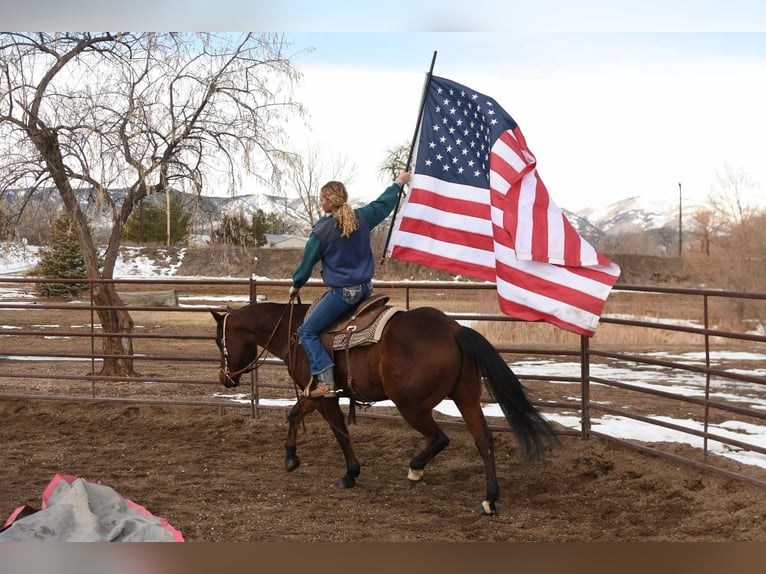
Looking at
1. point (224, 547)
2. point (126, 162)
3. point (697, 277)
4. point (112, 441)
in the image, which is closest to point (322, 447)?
point (112, 441)

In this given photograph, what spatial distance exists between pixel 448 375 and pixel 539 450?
810 mm

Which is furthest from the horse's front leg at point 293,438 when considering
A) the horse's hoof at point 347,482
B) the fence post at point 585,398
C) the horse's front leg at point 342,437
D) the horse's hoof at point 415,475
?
the fence post at point 585,398

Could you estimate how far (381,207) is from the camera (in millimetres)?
5664

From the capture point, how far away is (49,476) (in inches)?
234

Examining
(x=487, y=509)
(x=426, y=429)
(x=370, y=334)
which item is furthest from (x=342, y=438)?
(x=487, y=509)

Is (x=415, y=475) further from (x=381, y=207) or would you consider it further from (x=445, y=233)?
(x=381, y=207)

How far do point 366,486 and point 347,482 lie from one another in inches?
6.1

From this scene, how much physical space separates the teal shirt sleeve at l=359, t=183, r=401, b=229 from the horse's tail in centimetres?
114

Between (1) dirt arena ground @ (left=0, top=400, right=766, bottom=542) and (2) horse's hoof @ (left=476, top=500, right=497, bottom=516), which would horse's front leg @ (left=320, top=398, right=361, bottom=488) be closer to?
(1) dirt arena ground @ (left=0, top=400, right=766, bottom=542)

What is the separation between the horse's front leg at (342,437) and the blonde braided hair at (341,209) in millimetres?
1368

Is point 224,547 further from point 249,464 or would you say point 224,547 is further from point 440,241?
point 440,241

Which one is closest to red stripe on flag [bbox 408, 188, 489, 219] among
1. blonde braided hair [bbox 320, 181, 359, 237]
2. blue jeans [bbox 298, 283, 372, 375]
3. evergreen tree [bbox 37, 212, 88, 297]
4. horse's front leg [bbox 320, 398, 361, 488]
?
blonde braided hair [bbox 320, 181, 359, 237]

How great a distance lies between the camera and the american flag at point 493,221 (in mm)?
5566

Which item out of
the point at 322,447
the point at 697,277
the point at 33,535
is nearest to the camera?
the point at 33,535
